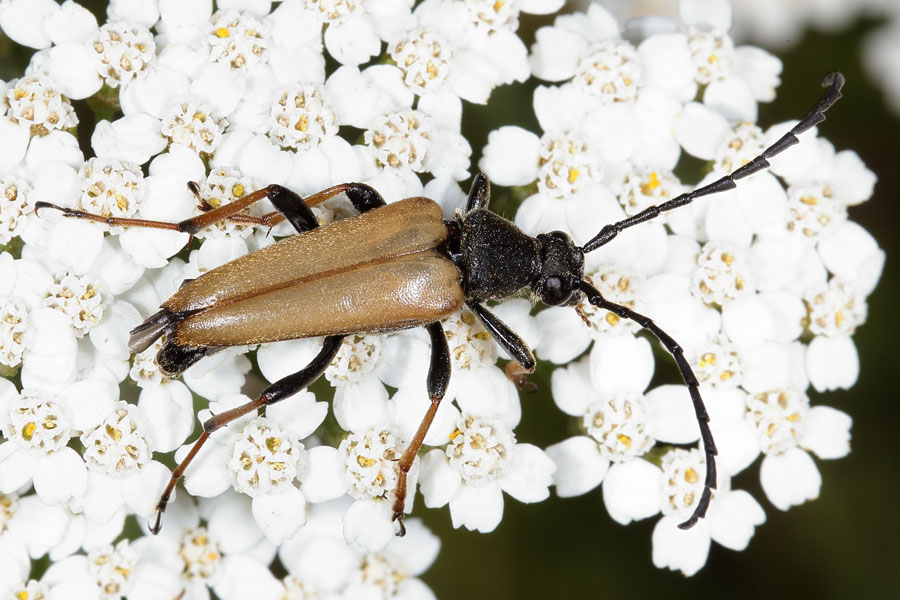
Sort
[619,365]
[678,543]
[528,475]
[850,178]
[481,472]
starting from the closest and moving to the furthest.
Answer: [481,472] < [528,475] < [619,365] < [678,543] < [850,178]

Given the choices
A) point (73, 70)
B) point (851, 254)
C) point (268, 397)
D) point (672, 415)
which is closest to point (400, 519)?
point (268, 397)

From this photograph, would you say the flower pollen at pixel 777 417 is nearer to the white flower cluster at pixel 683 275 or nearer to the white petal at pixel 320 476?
the white flower cluster at pixel 683 275

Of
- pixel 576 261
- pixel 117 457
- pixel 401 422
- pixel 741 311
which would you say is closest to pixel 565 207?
pixel 576 261

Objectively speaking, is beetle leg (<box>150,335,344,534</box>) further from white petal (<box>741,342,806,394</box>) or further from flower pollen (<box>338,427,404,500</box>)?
white petal (<box>741,342,806,394</box>)

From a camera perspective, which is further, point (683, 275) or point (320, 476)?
point (683, 275)

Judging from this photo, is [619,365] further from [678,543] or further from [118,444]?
[118,444]

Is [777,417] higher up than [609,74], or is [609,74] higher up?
[609,74]

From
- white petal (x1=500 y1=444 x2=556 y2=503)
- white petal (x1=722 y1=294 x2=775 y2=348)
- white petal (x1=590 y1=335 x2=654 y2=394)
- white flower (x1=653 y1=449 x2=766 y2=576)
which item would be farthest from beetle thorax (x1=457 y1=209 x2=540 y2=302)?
white flower (x1=653 y1=449 x2=766 y2=576)
